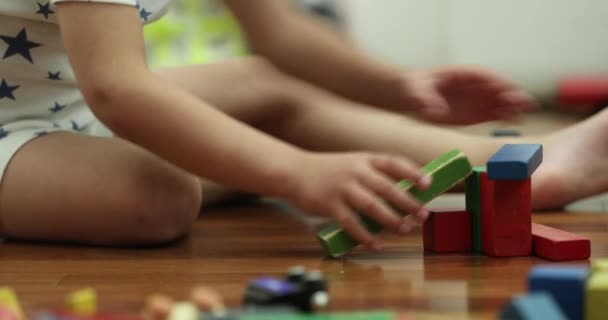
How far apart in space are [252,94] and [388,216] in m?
0.44

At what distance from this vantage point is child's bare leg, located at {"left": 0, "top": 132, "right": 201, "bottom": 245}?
0.97m

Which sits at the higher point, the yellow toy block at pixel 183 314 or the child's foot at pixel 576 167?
the child's foot at pixel 576 167

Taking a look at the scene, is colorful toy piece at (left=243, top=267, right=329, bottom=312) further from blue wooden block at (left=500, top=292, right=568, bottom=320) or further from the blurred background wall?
the blurred background wall

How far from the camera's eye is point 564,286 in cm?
57

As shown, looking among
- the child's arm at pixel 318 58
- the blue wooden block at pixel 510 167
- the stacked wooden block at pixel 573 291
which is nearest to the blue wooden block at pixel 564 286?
the stacked wooden block at pixel 573 291

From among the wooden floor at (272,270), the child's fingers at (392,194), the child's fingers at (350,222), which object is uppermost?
the child's fingers at (392,194)

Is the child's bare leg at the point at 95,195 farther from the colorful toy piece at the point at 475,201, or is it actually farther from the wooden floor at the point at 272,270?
the colorful toy piece at the point at 475,201

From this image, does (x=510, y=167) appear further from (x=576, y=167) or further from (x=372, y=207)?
(x=576, y=167)

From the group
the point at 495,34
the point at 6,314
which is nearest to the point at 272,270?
the point at 6,314

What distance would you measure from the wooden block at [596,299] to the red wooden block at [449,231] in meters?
0.31

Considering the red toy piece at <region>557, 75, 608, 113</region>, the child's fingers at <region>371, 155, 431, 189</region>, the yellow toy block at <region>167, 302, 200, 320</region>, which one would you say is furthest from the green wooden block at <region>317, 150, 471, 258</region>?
the red toy piece at <region>557, 75, 608, 113</region>

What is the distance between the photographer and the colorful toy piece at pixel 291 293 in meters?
0.60

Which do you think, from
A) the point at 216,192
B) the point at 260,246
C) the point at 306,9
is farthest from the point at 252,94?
the point at 306,9

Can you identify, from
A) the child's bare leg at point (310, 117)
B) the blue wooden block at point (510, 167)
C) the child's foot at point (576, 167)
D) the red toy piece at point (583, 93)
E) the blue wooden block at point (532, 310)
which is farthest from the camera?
the red toy piece at point (583, 93)
